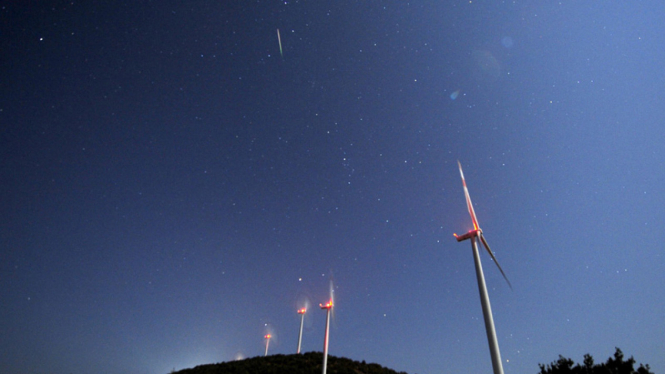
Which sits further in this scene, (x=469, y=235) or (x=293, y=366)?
(x=293, y=366)

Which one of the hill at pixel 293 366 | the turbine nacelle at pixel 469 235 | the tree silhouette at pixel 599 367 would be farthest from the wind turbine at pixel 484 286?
the hill at pixel 293 366

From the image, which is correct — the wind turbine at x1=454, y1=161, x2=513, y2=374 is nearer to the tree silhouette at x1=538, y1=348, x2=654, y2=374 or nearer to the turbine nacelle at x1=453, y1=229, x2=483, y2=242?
the turbine nacelle at x1=453, y1=229, x2=483, y2=242

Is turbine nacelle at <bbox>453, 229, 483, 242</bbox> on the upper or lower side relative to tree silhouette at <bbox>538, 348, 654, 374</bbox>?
upper

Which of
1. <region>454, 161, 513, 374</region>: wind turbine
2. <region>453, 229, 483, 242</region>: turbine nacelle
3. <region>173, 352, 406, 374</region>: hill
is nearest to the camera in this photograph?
<region>454, 161, 513, 374</region>: wind turbine

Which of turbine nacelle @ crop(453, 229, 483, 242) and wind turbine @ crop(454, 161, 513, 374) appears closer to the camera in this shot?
wind turbine @ crop(454, 161, 513, 374)

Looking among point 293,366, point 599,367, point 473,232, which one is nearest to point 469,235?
point 473,232

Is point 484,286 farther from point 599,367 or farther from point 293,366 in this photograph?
point 293,366

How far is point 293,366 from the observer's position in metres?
45.5

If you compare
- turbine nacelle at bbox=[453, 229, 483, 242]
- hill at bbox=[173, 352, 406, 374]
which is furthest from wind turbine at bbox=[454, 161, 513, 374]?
hill at bbox=[173, 352, 406, 374]

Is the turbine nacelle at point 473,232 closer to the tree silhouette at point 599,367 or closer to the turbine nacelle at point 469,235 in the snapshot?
the turbine nacelle at point 469,235

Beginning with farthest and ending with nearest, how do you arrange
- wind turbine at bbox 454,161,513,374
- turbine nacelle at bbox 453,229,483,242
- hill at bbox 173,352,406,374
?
hill at bbox 173,352,406,374
turbine nacelle at bbox 453,229,483,242
wind turbine at bbox 454,161,513,374

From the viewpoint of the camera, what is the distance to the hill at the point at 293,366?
43.7m

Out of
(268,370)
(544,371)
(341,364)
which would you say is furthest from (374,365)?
(544,371)

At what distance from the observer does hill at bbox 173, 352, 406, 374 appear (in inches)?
1719
